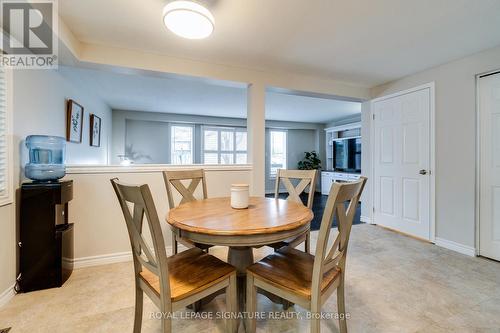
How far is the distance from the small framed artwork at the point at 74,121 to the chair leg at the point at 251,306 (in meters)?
3.09

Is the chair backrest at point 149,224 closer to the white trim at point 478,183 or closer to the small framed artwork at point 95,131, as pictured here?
the white trim at point 478,183

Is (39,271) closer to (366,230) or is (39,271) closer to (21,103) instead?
(21,103)

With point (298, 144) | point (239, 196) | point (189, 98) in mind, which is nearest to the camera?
point (239, 196)

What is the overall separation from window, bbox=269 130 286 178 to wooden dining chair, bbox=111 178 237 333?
19.5 feet

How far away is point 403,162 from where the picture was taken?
3.26m

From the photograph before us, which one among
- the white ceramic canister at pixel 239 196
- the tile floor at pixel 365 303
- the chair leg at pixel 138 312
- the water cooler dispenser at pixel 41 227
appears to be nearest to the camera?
the chair leg at pixel 138 312

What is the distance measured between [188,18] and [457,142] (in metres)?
3.20

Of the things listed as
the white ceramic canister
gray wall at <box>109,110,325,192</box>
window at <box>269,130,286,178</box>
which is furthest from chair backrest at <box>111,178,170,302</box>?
window at <box>269,130,286,178</box>

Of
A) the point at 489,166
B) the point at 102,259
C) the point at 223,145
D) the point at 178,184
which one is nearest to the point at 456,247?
the point at 489,166

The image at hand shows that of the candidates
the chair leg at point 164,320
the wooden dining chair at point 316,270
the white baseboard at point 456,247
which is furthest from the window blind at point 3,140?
the white baseboard at point 456,247

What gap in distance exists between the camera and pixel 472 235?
8.39ft

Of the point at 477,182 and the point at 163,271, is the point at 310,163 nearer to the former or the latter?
the point at 477,182

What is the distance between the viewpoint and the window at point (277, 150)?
7.26 metres

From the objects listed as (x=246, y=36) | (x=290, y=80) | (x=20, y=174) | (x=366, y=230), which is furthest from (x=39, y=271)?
(x=366, y=230)
